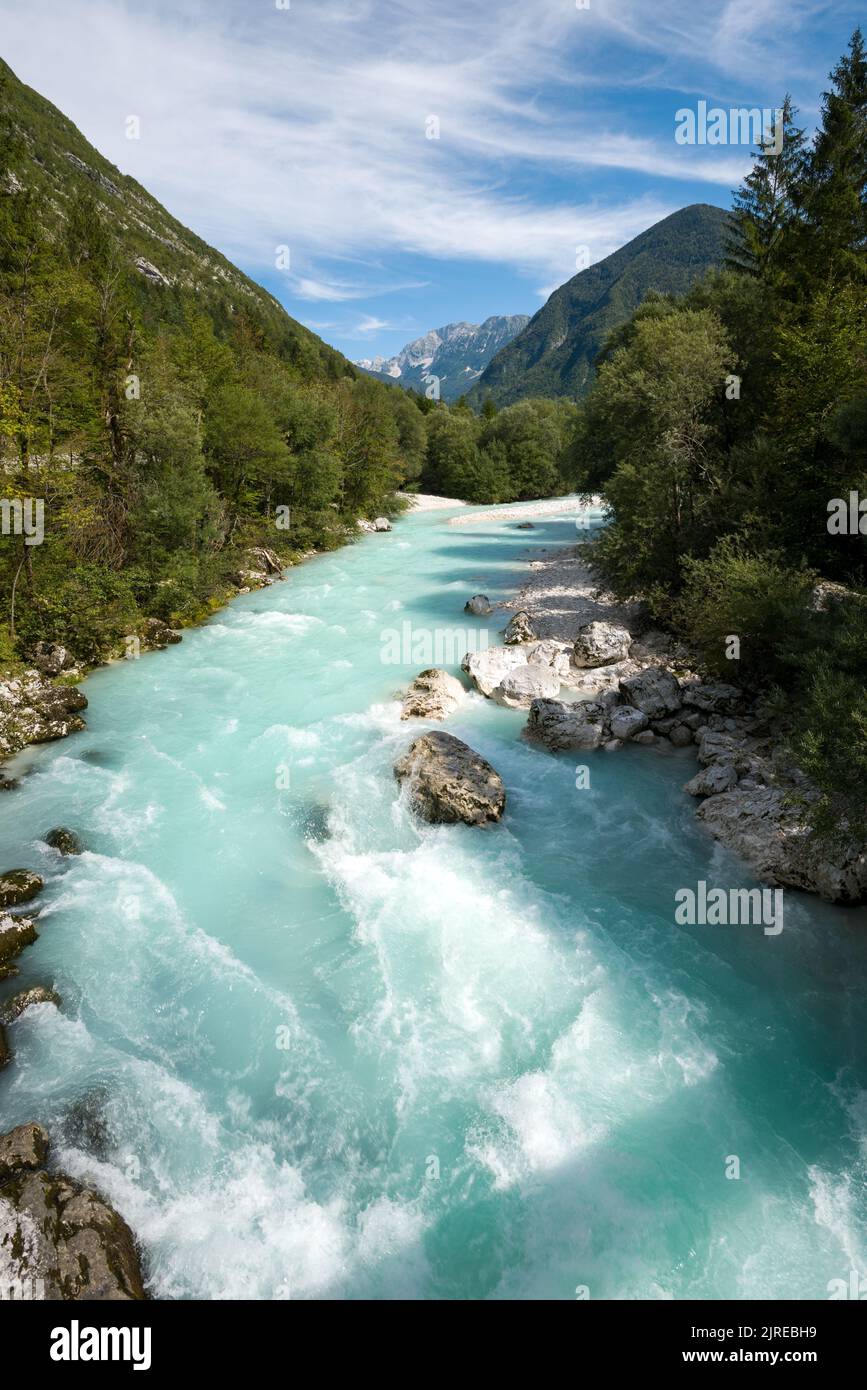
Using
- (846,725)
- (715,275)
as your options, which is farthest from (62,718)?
(715,275)

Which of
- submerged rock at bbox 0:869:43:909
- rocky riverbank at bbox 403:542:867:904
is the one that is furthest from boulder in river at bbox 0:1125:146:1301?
rocky riverbank at bbox 403:542:867:904

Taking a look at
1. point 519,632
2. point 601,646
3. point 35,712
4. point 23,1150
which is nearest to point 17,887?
point 23,1150

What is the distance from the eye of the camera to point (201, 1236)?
5.99 m

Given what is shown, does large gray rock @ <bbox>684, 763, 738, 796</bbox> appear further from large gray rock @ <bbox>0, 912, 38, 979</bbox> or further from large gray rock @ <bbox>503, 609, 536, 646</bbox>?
large gray rock @ <bbox>0, 912, 38, 979</bbox>

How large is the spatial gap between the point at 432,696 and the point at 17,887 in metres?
10.1

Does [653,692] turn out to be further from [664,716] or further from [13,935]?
[13,935]

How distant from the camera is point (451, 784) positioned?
40.5ft

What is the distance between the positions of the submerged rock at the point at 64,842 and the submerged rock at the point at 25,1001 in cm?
321

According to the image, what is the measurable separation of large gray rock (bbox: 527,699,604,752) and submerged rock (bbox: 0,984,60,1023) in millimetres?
10692

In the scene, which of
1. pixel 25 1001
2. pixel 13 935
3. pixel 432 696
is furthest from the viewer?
pixel 432 696

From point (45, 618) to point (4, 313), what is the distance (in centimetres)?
841

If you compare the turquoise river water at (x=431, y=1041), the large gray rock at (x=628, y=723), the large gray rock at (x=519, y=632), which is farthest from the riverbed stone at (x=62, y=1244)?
the large gray rock at (x=519, y=632)

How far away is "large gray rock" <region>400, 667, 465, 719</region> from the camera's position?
16.6m
